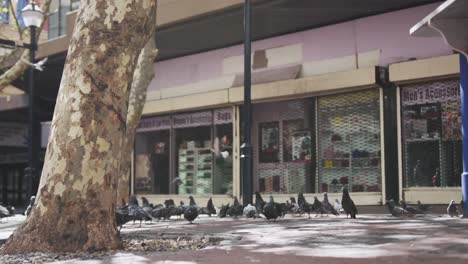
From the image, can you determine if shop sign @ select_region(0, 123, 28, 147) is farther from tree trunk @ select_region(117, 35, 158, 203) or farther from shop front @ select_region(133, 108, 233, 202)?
tree trunk @ select_region(117, 35, 158, 203)

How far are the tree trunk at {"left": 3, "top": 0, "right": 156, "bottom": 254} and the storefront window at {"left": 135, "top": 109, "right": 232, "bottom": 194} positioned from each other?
1118 cm

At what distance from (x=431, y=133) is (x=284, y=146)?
15.7 ft

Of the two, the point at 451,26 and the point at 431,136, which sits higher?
the point at 451,26

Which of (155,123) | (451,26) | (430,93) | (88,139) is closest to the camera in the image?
(88,139)

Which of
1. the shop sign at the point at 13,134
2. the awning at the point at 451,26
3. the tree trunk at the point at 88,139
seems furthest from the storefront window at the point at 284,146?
the shop sign at the point at 13,134

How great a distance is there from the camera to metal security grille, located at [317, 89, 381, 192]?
51.8 ft

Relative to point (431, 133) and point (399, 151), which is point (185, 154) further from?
point (431, 133)

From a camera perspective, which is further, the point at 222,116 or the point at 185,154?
the point at 185,154

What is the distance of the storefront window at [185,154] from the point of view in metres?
19.5

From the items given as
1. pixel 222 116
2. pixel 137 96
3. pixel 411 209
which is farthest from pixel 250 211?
pixel 222 116

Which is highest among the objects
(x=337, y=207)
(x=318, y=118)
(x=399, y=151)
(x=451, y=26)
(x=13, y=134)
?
(x=451, y=26)

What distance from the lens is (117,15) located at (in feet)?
26.5

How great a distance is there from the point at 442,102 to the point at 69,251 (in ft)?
33.6

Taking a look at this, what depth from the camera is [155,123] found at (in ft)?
71.9
